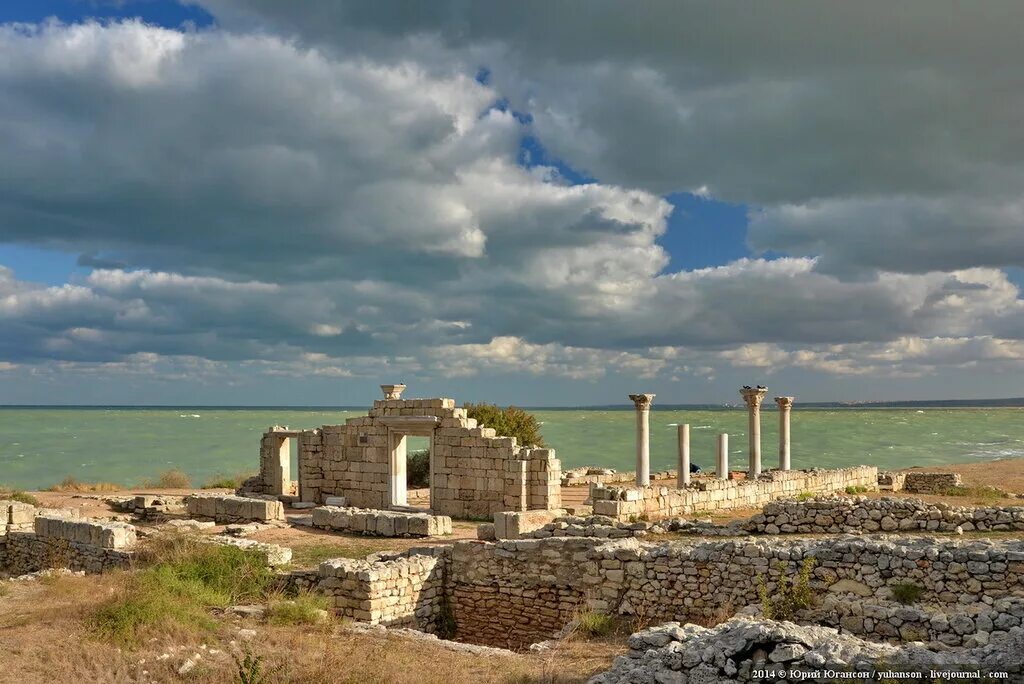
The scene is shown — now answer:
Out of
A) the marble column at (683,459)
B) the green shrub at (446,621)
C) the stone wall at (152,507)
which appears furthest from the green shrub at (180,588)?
the marble column at (683,459)

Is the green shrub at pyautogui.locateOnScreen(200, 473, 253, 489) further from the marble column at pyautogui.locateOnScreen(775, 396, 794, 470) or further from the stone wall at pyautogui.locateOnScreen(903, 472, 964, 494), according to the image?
the stone wall at pyautogui.locateOnScreen(903, 472, 964, 494)

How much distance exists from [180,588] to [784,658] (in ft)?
28.2

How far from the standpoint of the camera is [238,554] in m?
13.6

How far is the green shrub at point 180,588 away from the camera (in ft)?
32.9

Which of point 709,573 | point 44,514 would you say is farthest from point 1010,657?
point 44,514

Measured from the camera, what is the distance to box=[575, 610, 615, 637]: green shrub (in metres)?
11.4

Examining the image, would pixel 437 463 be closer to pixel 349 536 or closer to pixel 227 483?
pixel 349 536

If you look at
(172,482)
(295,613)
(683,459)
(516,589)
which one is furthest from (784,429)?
(172,482)

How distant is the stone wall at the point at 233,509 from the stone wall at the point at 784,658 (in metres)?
14.8

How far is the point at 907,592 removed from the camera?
32.8ft

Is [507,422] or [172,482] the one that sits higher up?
[507,422]

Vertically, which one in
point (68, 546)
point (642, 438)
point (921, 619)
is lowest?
point (68, 546)

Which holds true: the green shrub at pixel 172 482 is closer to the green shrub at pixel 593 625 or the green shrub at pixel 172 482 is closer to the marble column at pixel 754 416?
the marble column at pixel 754 416

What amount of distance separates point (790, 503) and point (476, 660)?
8.48 meters
